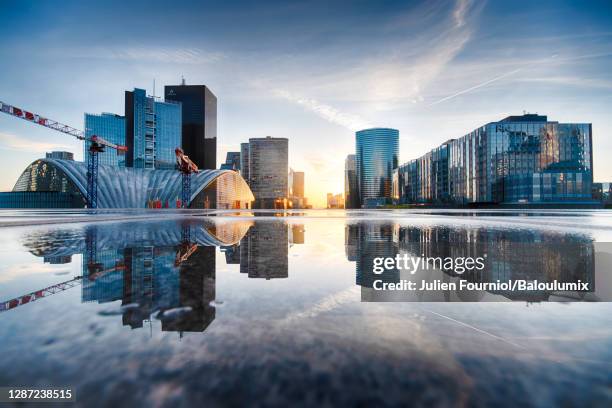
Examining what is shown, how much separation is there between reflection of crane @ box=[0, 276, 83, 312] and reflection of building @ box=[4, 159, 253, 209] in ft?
324

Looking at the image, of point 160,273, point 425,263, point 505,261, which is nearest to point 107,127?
point 160,273

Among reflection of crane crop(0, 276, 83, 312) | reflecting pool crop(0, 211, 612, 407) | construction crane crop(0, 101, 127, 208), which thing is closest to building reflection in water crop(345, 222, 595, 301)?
reflecting pool crop(0, 211, 612, 407)

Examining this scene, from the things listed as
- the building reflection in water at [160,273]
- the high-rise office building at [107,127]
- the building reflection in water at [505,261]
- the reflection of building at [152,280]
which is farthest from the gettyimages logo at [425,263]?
the high-rise office building at [107,127]

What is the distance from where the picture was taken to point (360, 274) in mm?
6582

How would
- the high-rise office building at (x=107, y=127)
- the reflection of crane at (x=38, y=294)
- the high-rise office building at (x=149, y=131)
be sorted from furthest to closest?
the high-rise office building at (x=107, y=127)
the high-rise office building at (x=149, y=131)
the reflection of crane at (x=38, y=294)

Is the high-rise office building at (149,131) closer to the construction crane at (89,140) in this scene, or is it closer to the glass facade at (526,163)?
the construction crane at (89,140)

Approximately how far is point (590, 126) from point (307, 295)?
448 feet

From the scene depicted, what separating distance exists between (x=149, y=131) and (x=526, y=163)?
203195 mm

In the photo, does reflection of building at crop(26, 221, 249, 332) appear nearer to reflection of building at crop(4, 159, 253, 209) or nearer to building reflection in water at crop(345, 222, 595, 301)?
building reflection in water at crop(345, 222, 595, 301)

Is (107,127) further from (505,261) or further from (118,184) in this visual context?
(505,261)

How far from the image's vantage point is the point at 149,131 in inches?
7229

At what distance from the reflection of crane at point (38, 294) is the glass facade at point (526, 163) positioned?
4424 inches

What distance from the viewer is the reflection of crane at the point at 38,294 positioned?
440 cm

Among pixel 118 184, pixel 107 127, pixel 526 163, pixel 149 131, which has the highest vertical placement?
pixel 107 127
